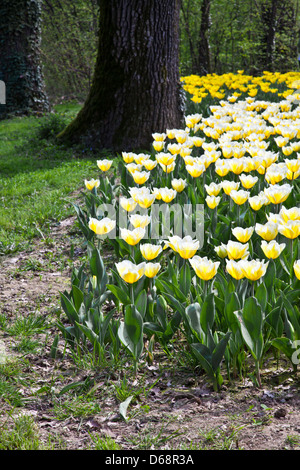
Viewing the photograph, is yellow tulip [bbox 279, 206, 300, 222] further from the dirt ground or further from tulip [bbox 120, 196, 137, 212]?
tulip [bbox 120, 196, 137, 212]

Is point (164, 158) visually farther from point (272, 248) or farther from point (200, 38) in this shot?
point (200, 38)

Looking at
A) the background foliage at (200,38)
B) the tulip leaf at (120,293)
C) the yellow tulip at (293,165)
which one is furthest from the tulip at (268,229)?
the background foliage at (200,38)

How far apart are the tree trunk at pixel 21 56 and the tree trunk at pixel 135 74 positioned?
4.70 m

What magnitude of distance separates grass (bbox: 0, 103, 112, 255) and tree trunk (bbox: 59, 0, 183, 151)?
0.58m

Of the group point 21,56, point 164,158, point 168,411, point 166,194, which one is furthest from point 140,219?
point 21,56

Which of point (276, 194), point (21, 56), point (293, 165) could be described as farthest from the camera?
point (21, 56)

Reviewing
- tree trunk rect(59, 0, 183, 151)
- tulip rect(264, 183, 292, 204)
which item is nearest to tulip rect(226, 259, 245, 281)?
tulip rect(264, 183, 292, 204)

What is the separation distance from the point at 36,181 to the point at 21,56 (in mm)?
5836

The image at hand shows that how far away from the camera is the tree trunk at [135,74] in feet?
19.5

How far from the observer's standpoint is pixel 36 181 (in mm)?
5727

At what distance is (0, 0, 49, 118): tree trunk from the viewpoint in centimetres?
1003

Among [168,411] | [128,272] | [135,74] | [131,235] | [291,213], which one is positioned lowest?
[168,411]

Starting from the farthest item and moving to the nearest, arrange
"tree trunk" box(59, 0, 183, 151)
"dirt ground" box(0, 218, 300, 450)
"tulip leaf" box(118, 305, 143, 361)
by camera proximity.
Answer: "tree trunk" box(59, 0, 183, 151) < "tulip leaf" box(118, 305, 143, 361) < "dirt ground" box(0, 218, 300, 450)

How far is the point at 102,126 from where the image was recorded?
21.1 ft
